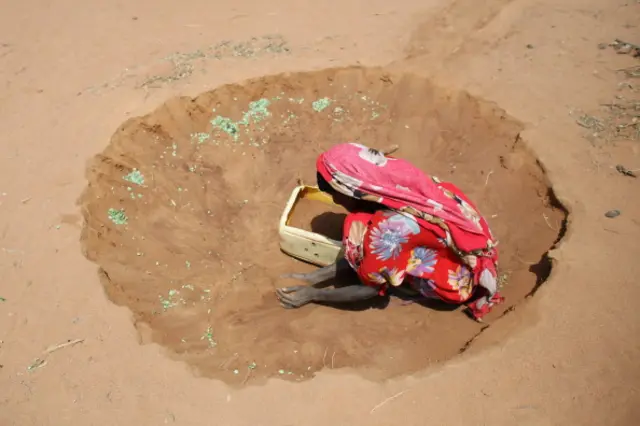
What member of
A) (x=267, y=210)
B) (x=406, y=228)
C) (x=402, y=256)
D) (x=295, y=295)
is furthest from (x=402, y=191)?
(x=267, y=210)

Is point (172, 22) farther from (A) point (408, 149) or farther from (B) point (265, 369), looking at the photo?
(B) point (265, 369)

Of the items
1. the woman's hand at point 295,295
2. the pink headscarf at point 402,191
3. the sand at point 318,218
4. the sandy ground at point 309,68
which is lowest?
the sand at point 318,218

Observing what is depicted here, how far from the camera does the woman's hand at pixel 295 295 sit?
10.4 feet

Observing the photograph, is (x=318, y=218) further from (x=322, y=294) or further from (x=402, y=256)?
(x=402, y=256)

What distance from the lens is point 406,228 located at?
8.59 feet

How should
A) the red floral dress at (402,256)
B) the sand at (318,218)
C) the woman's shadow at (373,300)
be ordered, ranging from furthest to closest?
the sand at (318,218) → the woman's shadow at (373,300) → the red floral dress at (402,256)

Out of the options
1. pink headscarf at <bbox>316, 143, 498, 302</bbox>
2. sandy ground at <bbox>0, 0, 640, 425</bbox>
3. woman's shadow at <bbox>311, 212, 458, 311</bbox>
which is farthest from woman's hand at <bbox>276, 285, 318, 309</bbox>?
pink headscarf at <bbox>316, 143, 498, 302</bbox>

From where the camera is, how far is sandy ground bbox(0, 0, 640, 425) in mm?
2531

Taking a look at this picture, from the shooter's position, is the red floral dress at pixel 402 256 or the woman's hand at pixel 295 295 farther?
the woman's hand at pixel 295 295

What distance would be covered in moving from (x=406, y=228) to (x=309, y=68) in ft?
7.75

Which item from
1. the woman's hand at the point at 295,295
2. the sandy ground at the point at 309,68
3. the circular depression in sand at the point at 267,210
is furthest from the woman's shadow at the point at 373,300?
the sandy ground at the point at 309,68

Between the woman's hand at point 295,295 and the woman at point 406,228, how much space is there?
1.24ft

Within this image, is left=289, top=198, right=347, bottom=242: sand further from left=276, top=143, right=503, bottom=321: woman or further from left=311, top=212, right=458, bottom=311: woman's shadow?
left=276, top=143, right=503, bottom=321: woman

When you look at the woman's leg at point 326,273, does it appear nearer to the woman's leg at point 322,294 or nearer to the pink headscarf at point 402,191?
the woman's leg at point 322,294
